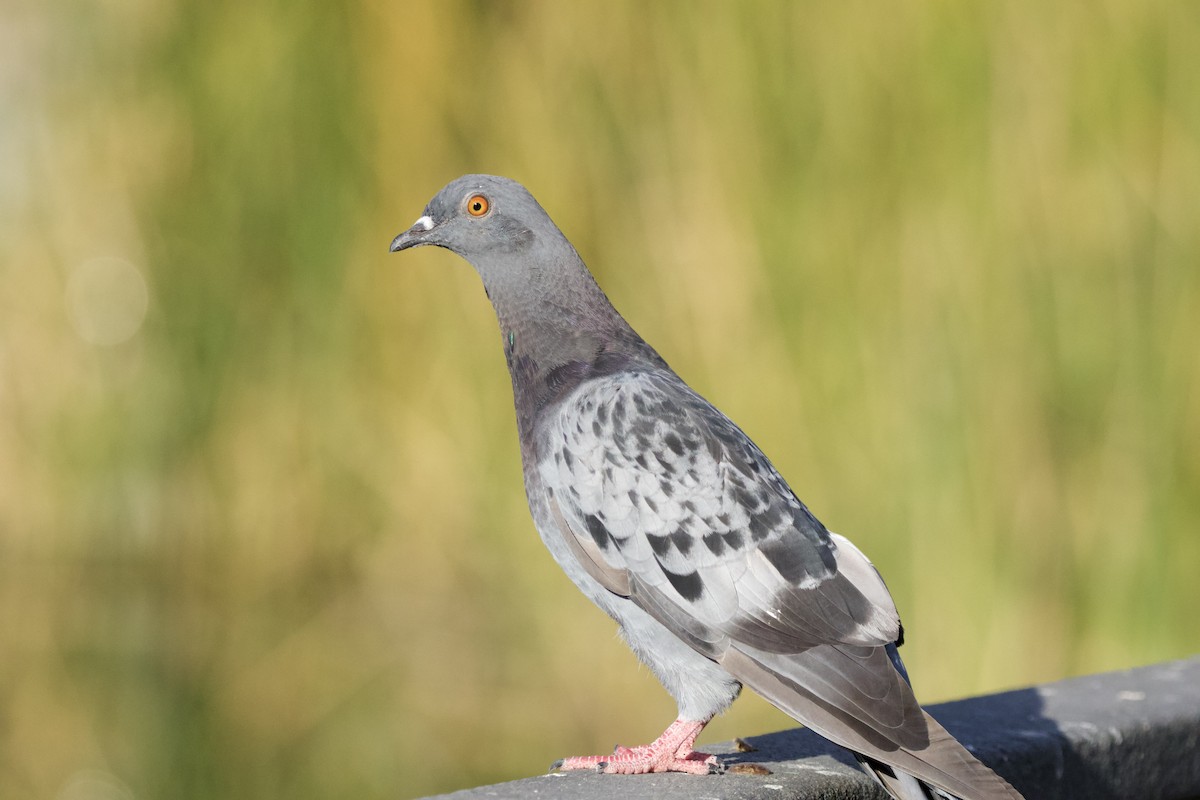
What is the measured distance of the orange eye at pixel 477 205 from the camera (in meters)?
3.23

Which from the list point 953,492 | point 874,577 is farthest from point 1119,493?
point 874,577

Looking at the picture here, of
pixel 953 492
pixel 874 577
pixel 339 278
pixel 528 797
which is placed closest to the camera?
pixel 528 797

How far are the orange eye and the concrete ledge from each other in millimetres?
1238

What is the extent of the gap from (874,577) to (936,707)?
2.45 feet

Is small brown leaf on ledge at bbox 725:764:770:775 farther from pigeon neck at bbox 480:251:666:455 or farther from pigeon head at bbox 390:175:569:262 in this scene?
pigeon head at bbox 390:175:569:262

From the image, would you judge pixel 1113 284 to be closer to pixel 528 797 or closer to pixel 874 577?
pixel 874 577

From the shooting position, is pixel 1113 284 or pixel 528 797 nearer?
pixel 528 797

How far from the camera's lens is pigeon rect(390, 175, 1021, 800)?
2.55 metres

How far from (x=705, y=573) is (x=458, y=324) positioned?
2511 millimetres

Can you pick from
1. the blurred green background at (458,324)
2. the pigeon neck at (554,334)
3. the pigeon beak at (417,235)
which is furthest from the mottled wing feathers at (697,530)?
the blurred green background at (458,324)

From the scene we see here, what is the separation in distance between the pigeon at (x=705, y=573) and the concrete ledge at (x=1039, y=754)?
0.39 feet

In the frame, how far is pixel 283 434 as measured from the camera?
5.03 m

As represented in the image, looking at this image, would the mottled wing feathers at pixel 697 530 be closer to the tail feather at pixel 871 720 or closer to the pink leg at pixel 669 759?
the tail feather at pixel 871 720

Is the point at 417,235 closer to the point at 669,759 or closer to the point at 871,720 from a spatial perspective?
the point at 669,759
